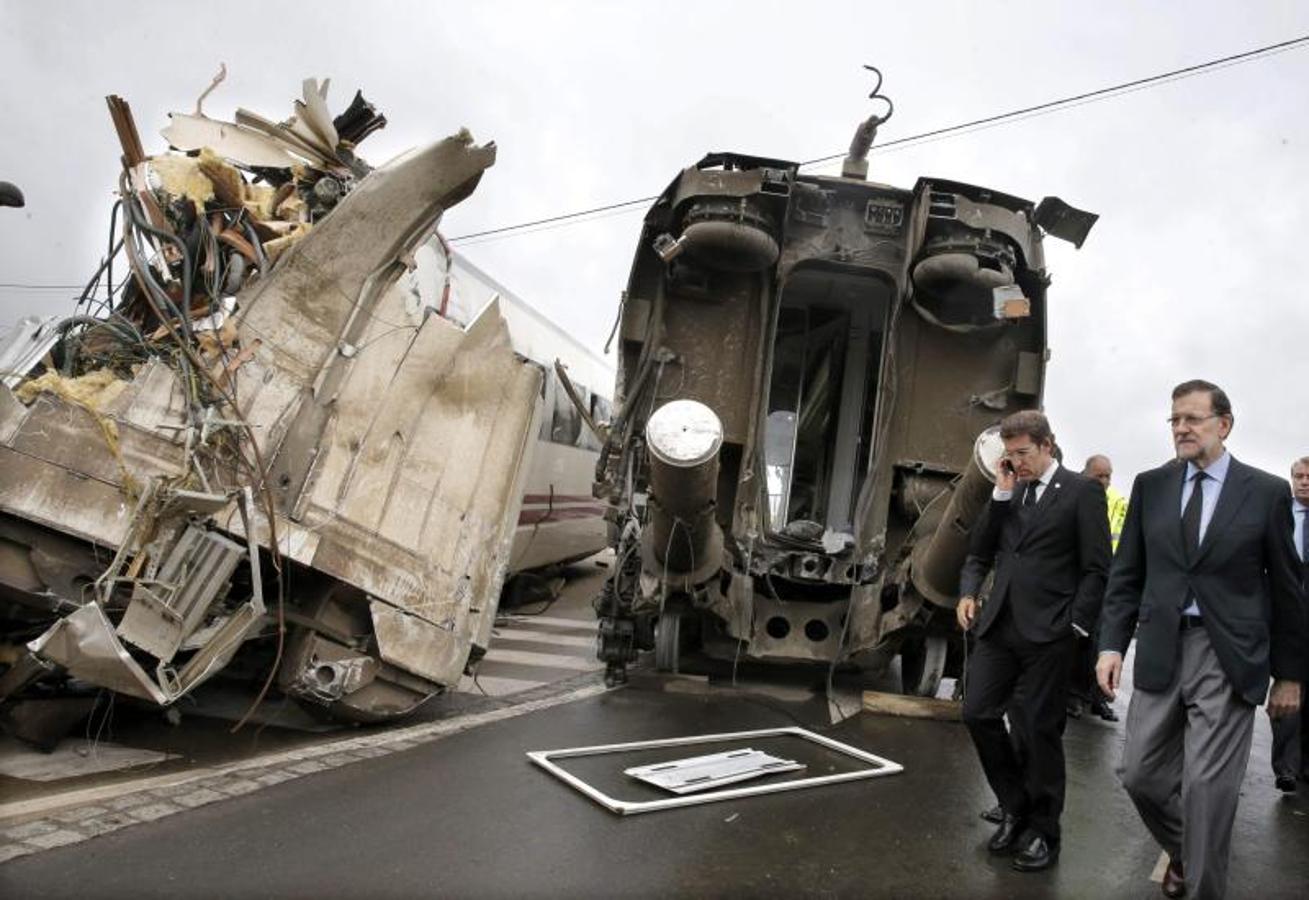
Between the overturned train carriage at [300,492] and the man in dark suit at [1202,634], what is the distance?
3.46 metres

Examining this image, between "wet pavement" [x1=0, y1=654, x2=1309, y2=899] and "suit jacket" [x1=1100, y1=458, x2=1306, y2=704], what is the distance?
98 cm

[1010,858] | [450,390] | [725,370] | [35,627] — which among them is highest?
[725,370]

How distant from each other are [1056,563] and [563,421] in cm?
879

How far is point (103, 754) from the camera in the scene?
14.0ft

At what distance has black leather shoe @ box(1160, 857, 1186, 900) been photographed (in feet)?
10.7

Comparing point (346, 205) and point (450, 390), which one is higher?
point (346, 205)

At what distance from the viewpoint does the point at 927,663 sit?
6371 mm

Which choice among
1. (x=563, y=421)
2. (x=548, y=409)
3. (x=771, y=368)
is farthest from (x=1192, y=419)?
(x=563, y=421)

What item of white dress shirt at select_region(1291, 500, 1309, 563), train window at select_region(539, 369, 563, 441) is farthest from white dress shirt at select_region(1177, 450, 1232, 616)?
train window at select_region(539, 369, 563, 441)

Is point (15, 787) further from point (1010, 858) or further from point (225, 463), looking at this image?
point (1010, 858)

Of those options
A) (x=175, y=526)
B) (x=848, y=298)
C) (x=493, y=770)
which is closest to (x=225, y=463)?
(x=175, y=526)

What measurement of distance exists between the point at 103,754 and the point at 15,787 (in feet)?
1.78

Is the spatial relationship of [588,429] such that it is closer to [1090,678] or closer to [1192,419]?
[1090,678]

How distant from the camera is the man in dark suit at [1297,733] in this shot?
506 cm
